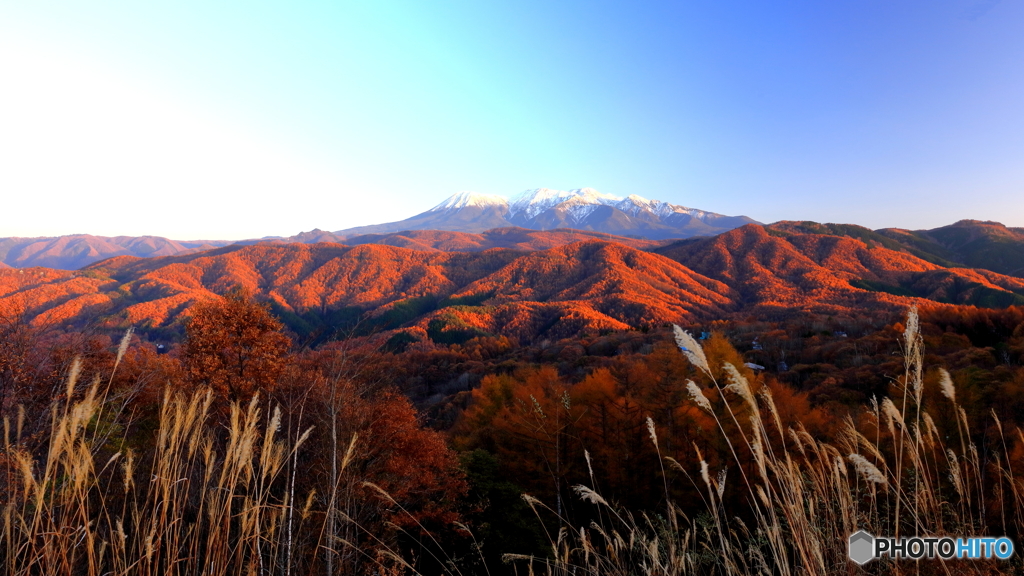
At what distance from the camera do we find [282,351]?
51.1 feet

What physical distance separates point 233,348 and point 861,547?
1673 cm

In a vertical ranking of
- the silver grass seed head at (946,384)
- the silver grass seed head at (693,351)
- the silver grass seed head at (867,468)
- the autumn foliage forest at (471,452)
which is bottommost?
the autumn foliage forest at (471,452)

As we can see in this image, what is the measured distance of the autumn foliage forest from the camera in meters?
2.60

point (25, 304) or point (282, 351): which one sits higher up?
point (25, 304)

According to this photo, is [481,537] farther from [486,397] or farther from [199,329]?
[486,397]

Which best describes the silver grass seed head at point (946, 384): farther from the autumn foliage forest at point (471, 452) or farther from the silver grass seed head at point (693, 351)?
the silver grass seed head at point (693, 351)

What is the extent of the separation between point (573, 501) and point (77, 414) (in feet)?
70.8

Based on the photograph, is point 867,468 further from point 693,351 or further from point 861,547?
point 693,351

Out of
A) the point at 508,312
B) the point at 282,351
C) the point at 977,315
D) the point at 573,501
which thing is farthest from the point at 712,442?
the point at 508,312

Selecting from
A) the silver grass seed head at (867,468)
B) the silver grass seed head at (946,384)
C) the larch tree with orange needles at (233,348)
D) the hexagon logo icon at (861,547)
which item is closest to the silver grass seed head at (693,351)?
the silver grass seed head at (867,468)

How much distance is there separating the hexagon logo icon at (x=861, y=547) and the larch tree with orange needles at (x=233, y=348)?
1557 centimetres

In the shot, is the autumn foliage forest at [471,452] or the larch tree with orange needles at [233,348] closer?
the autumn foliage forest at [471,452]

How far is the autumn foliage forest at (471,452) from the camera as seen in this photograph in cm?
260

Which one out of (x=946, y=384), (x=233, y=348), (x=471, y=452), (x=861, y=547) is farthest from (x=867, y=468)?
(x=471, y=452)
